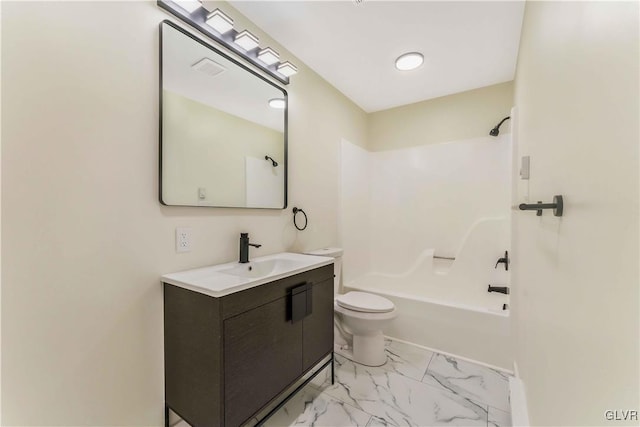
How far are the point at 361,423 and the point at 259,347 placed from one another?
2.50 feet

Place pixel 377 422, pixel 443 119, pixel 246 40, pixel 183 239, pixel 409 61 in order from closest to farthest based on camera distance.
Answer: pixel 183 239, pixel 377 422, pixel 246 40, pixel 409 61, pixel 443 119

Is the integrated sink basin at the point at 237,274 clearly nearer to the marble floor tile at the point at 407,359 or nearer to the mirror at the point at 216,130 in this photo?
the mirror at the point at 216,130

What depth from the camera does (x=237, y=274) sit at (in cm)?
151

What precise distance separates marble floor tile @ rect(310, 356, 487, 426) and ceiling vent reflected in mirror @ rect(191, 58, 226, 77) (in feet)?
6.80

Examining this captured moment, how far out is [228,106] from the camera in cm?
162

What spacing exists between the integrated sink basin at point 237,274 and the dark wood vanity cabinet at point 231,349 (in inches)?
1.3

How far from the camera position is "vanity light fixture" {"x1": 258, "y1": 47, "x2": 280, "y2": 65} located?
1694mm

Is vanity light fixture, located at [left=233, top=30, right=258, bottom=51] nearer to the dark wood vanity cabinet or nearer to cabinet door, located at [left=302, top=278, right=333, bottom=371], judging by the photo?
the dark wood vanity cabinet

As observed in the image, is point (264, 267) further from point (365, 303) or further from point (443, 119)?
point (443, 119)

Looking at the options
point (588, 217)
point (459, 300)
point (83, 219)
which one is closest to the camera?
point (588, 217)

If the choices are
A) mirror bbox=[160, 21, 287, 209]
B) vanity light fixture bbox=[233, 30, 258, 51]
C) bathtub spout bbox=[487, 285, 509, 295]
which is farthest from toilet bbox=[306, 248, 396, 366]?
vanity light fixture bbox=[233, 30, 258, 51]

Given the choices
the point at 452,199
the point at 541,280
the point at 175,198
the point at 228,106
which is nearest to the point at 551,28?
the point at 541,280

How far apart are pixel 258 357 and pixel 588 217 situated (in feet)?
4.24

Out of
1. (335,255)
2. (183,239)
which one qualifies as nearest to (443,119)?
(335,255)
